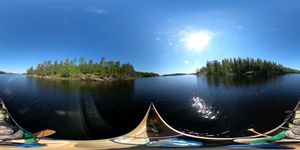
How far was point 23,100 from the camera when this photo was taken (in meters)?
4.65

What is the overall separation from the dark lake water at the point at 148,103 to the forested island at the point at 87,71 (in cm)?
8

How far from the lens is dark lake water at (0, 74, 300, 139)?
14.0ft

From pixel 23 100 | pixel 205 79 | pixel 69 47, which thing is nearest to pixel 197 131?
pixel 205 79

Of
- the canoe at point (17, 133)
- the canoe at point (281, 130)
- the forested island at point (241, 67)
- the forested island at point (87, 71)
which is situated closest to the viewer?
the forested island at point (241, 67)

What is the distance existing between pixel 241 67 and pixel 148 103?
51.7 inches

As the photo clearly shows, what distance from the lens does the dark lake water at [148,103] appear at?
4281 mm

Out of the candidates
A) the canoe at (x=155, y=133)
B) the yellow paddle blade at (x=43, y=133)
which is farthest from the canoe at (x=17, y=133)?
the canoe at (x=155, y=133)

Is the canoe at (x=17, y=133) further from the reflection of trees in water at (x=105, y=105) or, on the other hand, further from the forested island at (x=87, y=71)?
the forested island at (x=87, y=71)

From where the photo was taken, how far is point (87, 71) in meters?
4.29

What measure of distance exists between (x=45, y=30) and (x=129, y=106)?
4.93 feet

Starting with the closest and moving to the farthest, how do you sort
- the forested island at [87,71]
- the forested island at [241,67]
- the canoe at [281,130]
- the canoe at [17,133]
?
the forested island at [241,67]
the forested island at [87,71]
the canoe at [281,130]
the canoe at [17,133]

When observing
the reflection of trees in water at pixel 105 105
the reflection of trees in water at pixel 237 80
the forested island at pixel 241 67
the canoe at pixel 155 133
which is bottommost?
the canoe at pixel 155 133

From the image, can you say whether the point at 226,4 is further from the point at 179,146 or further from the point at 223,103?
the point at 179,146

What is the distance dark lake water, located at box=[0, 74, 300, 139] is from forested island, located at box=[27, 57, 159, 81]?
0.27 ft
